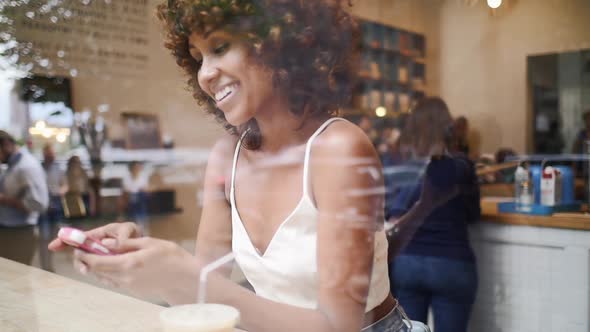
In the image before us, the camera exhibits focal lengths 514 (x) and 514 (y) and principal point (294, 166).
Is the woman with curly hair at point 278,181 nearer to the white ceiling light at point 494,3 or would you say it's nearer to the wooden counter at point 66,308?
the wooden counter at point 66,308

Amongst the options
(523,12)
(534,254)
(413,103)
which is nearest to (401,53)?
(413,103)

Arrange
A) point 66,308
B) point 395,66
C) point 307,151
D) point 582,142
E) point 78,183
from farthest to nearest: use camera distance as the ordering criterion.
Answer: point 582,142
point 395,66
point 78,183
point 66,308
point 307,151

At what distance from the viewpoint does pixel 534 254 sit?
150 cm

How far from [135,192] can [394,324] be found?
61 centimetres

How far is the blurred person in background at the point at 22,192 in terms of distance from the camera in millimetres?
1204

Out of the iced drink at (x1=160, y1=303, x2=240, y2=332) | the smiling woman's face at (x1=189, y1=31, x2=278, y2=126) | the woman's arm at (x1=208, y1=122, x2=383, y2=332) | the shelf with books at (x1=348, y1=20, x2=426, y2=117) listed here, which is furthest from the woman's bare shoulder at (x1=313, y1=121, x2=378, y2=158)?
the shelf with books at (x1=348, y1=20, x2=426, y2=117)

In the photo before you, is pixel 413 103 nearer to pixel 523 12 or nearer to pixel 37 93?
pixel 523 12

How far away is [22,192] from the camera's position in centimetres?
124

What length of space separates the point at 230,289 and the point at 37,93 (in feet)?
2.59

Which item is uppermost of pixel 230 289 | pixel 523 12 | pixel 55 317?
pixel 523 12

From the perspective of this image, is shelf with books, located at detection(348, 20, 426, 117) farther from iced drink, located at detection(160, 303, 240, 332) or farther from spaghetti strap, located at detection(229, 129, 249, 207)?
iced drink, located at detection(160, 303, 240, 332)

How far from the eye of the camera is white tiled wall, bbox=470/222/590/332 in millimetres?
1428

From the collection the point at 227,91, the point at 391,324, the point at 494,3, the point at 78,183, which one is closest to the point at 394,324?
the point at 391,324

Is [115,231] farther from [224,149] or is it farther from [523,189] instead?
[523,189]
